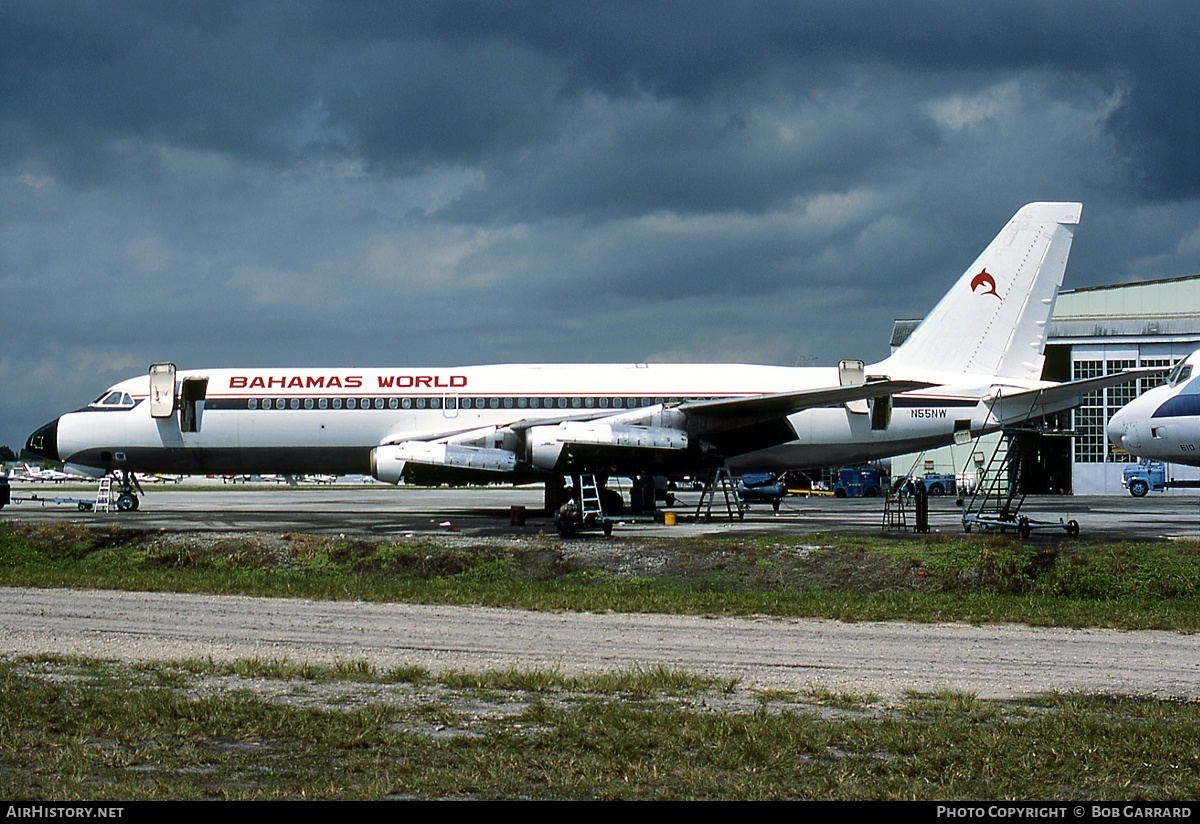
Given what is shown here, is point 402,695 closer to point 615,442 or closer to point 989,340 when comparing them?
point 615,442

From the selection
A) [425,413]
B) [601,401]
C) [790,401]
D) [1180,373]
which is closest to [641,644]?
[1180,373]

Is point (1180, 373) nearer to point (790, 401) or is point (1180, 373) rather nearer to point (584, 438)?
point (790, 401)

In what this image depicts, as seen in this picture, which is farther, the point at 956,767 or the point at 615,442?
the point at 615,442

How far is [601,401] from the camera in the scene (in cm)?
3306

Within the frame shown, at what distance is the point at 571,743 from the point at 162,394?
96.7 ft

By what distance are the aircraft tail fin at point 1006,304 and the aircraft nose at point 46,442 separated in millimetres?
25102

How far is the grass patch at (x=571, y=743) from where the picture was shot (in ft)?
20.2

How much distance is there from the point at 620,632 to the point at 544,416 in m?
20.7

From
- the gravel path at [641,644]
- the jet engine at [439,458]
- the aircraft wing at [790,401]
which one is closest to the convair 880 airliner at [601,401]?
the aircraft wing at [790,401]

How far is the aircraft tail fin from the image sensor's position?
34.3 metres

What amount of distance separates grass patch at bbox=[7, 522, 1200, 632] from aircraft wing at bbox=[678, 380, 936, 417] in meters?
6.52

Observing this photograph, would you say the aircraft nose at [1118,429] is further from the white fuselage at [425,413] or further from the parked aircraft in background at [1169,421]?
the white fuselage at [425,413]

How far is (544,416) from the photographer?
3288cm
